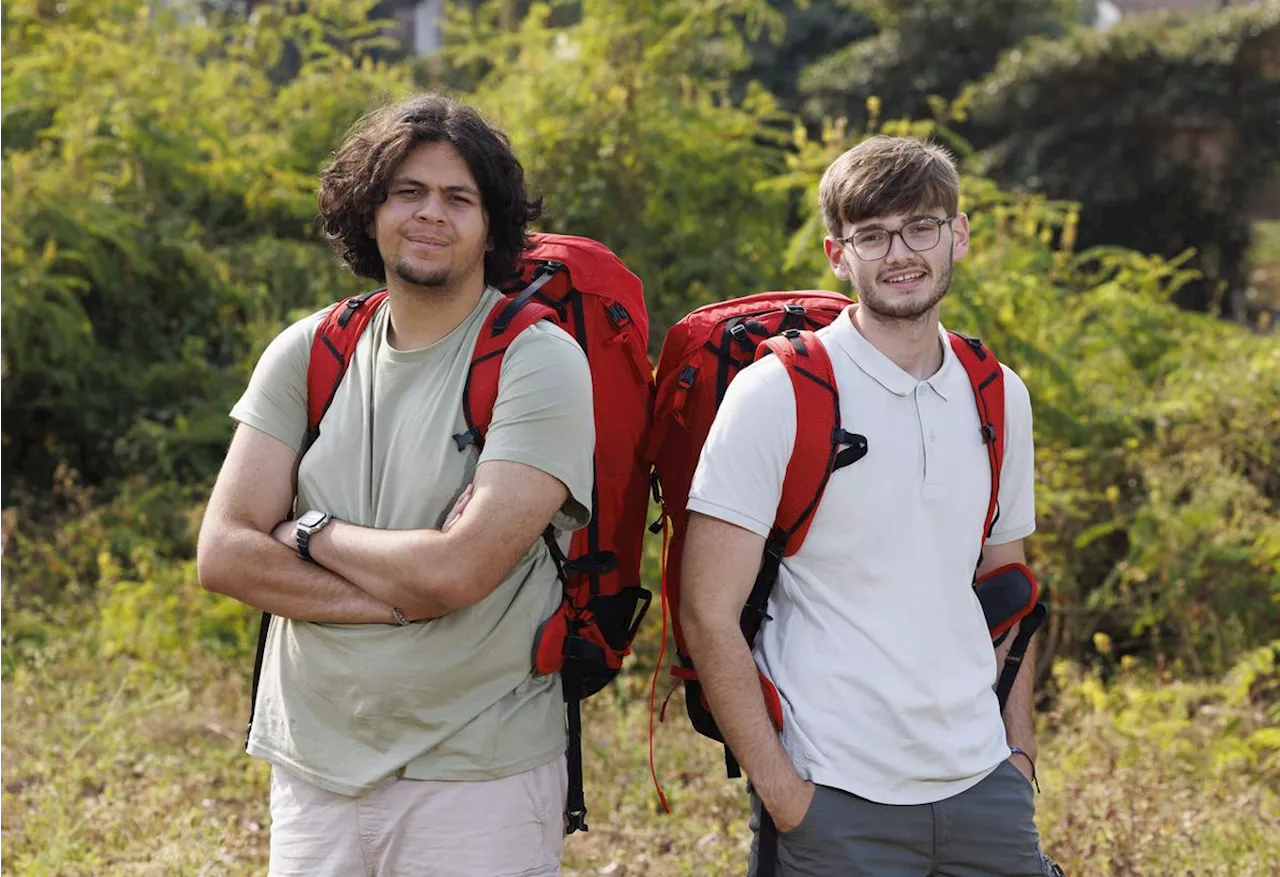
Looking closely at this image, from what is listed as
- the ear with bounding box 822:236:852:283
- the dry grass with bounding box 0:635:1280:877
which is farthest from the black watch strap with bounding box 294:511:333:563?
the dry grass with bounding box 0:635:1280:877

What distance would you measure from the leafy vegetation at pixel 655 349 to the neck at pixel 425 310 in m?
2.11

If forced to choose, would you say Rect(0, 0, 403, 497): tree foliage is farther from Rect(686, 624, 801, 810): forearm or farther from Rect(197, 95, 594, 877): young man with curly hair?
Rect(686, 624, 801, 810): forearm

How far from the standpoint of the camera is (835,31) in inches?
818

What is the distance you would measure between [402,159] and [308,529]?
75 centimetres

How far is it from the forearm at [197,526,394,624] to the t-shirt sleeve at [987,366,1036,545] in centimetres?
129

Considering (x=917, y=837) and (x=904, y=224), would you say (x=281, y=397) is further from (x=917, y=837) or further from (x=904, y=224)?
(x=917, y=837)

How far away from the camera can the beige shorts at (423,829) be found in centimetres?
259

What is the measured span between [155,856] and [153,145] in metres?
5.90

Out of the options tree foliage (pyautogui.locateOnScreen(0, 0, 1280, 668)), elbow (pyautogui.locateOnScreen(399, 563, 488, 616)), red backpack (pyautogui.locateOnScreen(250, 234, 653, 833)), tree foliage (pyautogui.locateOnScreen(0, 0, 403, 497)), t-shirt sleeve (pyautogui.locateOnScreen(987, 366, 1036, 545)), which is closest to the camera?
elbow (pyautogui.locateOnScreen(399, 563, 488, 616))

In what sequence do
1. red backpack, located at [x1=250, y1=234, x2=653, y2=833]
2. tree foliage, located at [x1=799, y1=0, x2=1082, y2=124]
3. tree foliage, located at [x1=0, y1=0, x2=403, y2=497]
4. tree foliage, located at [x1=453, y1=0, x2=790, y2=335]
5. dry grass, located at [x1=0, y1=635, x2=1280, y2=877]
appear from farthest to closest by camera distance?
1. tree foliage, located at [x1=799, y1=0, x2=1082, y2=124]
2. tree foliage, located at [x1=453, y1=0, x2=790, y2=335]
3. tree foliage, located at [x1=0, y1=0, x2=403, y2=497]
4. dry grass, located at [x1=0, y1=635, x2=1280, y2=877]
5. red backpack, located at [x1=250, y1=234, x2=653, y2=833]

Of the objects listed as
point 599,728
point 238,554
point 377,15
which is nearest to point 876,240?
point 238,554

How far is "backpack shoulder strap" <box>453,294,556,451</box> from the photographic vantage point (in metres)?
2.61

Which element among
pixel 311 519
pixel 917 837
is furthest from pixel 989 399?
pixel 311 519

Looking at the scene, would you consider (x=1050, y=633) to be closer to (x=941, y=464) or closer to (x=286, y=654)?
(x=941, y=464)
